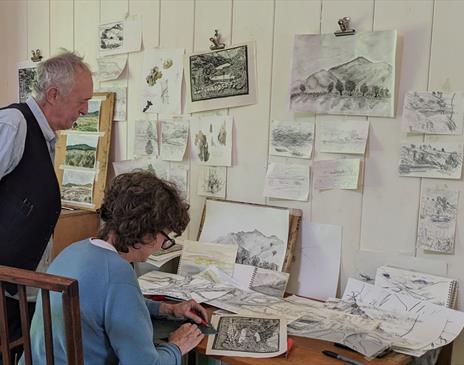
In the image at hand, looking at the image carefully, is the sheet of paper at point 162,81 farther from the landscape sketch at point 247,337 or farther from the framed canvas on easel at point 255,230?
the landscape sketch at point 247,337

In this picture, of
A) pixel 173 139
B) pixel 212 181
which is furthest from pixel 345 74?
pixel 173 139

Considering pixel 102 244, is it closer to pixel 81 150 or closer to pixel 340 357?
pixel 340 357

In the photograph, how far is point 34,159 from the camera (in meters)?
1.42

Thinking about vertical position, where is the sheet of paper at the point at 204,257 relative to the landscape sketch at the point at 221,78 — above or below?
below

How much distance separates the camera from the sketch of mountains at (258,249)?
1.72 metres

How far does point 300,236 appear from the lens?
1729 mm

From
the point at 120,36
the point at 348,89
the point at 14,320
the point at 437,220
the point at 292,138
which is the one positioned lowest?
the point at 14,320

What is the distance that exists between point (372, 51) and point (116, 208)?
2.95 feet

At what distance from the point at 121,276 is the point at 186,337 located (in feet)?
0.94

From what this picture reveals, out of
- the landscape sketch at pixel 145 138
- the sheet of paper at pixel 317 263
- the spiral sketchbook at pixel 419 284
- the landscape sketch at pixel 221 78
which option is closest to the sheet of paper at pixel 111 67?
the landscape sketch at pixel 145 138

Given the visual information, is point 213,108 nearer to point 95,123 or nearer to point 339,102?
point 339,102

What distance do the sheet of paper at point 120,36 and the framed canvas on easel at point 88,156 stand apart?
19 centimetres

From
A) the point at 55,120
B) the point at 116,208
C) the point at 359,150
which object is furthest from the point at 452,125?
the point at 55,120

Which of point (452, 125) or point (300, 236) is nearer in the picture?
point (452, 125)
